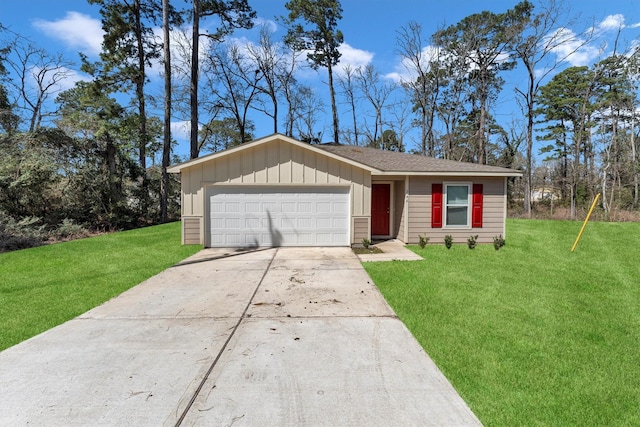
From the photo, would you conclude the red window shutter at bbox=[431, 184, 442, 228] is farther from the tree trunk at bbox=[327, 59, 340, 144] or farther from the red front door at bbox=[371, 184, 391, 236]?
the tree trunk at bbox=[327, 59, 340, 144]

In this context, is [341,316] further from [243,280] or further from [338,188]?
[338,188]

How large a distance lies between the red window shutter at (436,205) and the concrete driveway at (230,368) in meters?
5.86

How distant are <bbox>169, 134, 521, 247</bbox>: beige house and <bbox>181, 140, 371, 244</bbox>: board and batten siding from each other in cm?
3

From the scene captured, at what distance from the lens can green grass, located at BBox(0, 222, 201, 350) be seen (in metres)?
4.14

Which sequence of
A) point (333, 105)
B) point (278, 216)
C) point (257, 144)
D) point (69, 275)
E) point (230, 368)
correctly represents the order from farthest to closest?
point (333, 105), point (278, 216), point (257, 144), point (69, 275), point (230, 368)

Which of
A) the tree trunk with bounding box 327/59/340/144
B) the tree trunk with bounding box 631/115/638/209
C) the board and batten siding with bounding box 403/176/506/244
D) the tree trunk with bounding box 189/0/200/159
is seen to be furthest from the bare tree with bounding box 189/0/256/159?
the tree trunk with bounding box 631/115/638/209

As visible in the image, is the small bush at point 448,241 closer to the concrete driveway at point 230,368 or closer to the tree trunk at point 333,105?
the concrete driveway at point 230,368

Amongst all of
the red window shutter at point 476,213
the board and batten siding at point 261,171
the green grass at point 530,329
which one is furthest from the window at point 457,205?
the board and batten siding at point 261,171

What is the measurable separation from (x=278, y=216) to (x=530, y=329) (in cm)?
699

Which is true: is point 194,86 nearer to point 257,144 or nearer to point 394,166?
point 257,144

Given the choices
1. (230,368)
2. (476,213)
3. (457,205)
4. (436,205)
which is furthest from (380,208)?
(230,368)

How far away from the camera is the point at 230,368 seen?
2887mm

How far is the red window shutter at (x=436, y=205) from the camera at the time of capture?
32.6 feet

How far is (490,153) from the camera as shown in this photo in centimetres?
2853
